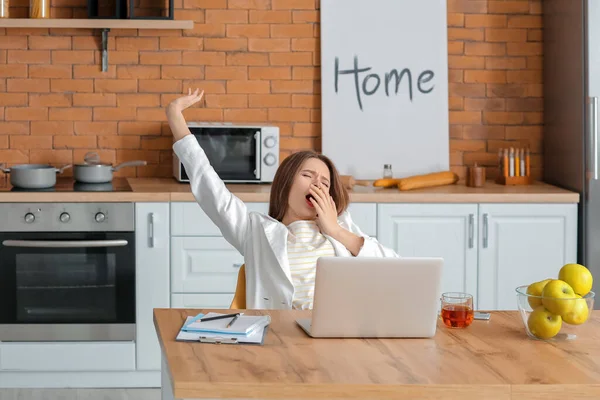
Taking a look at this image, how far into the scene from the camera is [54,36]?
494 centimetres

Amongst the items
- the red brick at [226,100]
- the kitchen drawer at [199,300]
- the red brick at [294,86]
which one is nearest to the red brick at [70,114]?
the red brick at [226,100]

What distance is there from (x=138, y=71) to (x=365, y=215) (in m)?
1.40

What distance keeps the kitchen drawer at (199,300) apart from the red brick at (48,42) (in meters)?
1.42

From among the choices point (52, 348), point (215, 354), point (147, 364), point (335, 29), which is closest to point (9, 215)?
point (52, 348)

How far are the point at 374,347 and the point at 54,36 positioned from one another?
10.4 feet

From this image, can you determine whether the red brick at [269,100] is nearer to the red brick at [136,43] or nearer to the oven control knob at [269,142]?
the oven control knob at [269,142]

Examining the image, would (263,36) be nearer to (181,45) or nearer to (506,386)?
(181,45)

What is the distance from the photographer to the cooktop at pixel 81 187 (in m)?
4.45

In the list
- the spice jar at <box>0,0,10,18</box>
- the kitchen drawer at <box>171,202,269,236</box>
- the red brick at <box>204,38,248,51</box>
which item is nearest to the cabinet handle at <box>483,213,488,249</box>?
the kitchen drawer at <box>171,202,269,236</box>

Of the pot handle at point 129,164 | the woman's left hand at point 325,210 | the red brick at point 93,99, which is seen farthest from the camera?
the red brick at point 93,99

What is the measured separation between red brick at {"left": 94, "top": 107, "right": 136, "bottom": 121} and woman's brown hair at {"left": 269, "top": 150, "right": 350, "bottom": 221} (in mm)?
2050

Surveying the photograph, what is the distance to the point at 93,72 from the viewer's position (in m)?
4.97

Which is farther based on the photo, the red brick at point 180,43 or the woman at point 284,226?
the red brick at point 180,43

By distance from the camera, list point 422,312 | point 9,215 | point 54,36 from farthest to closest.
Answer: point 54,36 < point 9,215 < point 422,312
